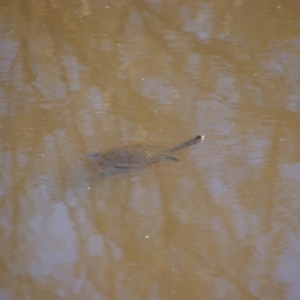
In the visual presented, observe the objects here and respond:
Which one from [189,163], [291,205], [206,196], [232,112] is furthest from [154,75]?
[291,205]

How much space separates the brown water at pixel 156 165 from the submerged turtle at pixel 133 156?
0.10 meters

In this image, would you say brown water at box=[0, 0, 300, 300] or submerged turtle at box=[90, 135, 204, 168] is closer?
brown water at box=[0, 0, 300, 300]

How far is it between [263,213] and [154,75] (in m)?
2.38

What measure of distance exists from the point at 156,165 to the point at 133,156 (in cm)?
25

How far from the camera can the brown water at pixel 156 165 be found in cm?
337

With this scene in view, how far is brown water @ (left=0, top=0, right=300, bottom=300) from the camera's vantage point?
11.1 feet

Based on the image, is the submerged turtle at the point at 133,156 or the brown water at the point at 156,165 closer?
the brown water at the point at 156,165

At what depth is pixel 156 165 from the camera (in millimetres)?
4234

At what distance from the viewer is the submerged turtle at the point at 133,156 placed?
409 cm

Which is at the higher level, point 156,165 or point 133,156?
point 133,156

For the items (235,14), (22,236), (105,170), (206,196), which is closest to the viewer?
(22,236)

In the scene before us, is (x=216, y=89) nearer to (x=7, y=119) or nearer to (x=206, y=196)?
(x=206, y=196)

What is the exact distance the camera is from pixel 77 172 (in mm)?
4195

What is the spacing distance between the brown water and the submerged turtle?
100 millimetres
